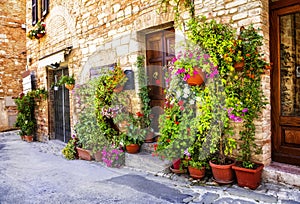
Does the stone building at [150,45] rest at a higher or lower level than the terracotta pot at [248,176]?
higher

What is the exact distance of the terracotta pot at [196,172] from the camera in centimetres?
341

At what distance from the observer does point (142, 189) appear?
3352 mm

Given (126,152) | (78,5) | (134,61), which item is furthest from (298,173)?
(78,5)

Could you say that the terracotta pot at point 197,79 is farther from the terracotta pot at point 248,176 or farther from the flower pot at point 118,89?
the flower pot at point 118,89

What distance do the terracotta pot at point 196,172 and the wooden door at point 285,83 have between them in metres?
1.00

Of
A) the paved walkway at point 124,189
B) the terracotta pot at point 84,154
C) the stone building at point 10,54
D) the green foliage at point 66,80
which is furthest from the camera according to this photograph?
the stone building at point 10,54

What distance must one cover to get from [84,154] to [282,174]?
12.0 ft

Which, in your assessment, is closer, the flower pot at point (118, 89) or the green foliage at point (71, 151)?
the flower pot at point (118, 89)

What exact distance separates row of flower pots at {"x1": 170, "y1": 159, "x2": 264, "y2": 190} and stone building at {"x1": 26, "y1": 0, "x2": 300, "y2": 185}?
278 millimetres

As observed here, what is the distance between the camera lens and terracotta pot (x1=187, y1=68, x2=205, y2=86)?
3295mm

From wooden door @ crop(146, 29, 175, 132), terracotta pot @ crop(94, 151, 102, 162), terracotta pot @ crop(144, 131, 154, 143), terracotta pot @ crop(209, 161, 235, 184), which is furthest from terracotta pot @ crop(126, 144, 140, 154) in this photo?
terracotta pot @ crop(209, 161, 235, 184)

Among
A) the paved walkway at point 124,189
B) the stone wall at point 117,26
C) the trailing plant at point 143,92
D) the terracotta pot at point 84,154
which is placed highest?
the stone wall at point 117,26

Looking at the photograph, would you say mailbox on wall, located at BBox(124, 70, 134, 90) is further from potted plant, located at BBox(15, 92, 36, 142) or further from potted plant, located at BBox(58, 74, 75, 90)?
potted plant, located at BBox(15, 92, 36, 142)

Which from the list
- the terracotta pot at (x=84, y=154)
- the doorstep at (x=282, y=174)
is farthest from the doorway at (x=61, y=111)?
the doorstep at (x=282, y=174)
